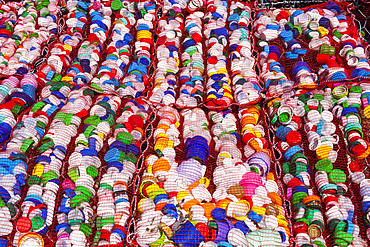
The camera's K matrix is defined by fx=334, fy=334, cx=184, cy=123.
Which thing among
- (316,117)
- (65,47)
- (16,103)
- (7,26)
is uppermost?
(7,26)

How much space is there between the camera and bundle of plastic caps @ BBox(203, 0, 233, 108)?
71.1 inches

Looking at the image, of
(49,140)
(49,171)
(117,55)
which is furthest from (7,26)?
(49,171)

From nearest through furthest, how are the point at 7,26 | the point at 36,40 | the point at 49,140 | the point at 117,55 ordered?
the point at 49,140
the point at 117,55
the point at 36,40
the point at 7,26

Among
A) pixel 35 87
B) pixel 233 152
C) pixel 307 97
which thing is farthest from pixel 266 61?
pixel 35 87

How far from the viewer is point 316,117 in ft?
5.63

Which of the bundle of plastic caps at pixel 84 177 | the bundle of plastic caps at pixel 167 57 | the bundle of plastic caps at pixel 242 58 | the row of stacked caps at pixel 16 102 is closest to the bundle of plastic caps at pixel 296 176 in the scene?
the bundle of plastic caps at pixel 242 58

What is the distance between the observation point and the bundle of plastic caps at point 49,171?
1.37 metres

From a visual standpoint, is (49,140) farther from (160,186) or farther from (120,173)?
(160,186)

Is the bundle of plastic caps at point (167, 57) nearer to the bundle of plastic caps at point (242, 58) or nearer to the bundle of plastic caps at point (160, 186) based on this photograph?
the bundle of plastic caps at point (160, 186)

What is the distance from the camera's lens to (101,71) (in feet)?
6.34

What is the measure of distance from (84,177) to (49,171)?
0.16 m

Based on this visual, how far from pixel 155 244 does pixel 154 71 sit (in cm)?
105

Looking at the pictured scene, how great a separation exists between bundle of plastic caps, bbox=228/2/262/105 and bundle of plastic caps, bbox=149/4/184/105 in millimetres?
337

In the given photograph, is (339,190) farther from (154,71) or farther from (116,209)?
(154,71)
